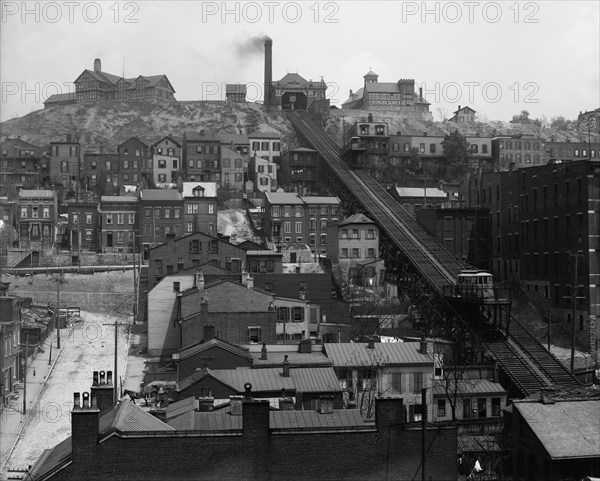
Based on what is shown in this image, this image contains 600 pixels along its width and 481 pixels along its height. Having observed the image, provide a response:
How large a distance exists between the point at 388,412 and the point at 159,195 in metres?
68.2

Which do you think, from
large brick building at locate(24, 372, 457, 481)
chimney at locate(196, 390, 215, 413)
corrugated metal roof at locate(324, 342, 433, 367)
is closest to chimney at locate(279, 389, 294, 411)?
chimney at locate(196, 390, 215, 413)

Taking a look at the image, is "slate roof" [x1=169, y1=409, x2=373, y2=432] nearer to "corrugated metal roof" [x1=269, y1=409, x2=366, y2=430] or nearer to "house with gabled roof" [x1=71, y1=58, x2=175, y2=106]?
"corrugated metal roof" [x1=269, y1=409, x2=366, y2=430]

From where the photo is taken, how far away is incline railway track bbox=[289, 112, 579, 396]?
2338 inches

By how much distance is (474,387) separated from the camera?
177 ft

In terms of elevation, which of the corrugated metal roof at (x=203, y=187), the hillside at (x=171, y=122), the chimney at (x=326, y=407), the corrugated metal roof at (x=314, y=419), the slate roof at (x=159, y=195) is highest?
the hillside at (x=171, y=122)

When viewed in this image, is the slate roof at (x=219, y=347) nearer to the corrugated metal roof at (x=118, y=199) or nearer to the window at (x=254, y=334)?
the window at (x=254, y=334)

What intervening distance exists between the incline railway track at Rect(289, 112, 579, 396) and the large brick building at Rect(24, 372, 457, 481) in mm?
26213

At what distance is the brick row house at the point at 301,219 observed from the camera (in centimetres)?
9838

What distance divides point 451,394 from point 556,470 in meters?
13.1

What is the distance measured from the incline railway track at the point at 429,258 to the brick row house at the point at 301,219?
139 inches

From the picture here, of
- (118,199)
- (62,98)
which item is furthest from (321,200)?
(62,98)

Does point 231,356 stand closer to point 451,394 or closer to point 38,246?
point 451,394

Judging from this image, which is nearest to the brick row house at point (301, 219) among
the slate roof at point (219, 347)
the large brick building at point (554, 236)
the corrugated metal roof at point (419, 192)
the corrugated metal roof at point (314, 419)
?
the corrugated metal roof at point (419, 192)

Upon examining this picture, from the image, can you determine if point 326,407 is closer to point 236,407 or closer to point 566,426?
point 236,407
